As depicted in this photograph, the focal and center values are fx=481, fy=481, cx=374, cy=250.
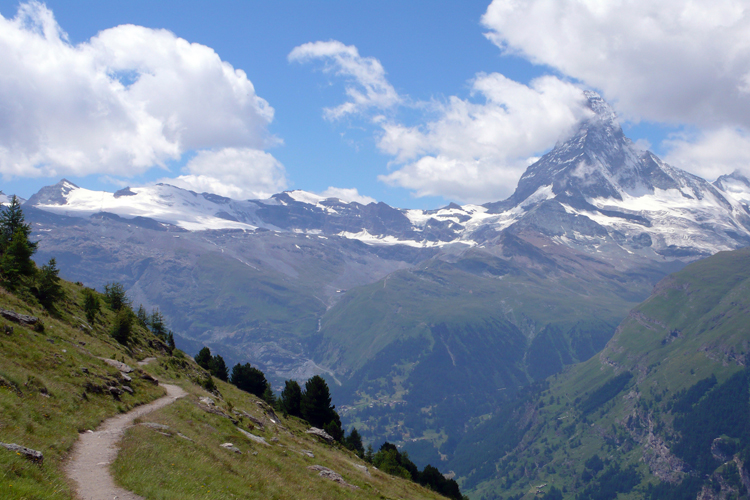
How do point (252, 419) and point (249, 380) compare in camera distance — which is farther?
point (249, 380)

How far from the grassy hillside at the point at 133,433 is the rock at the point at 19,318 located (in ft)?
2.47

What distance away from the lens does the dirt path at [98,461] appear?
19125 millimetres

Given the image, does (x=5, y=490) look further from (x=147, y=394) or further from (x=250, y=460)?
(x=147, y=394)

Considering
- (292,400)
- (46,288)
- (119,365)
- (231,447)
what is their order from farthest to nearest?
(292,400) → (46,288) → (119,365) → (231,447)

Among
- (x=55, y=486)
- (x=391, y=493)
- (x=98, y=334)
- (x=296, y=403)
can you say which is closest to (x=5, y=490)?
(x=55, y=486)

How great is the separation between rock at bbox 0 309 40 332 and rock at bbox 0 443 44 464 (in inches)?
809

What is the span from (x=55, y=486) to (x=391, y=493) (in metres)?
29.3

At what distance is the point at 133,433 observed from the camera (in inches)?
1050

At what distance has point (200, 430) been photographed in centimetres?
3275

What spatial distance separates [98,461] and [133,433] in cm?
483

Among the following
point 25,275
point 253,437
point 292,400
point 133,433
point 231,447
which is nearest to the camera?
point 133,433

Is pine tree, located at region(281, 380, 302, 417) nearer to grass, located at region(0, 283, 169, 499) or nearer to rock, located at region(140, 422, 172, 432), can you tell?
grass, located at region(0, 283, 169, 499)

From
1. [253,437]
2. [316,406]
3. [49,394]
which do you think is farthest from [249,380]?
[49,394]

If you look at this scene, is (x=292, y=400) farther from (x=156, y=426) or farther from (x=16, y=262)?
(x=156, y=426)
